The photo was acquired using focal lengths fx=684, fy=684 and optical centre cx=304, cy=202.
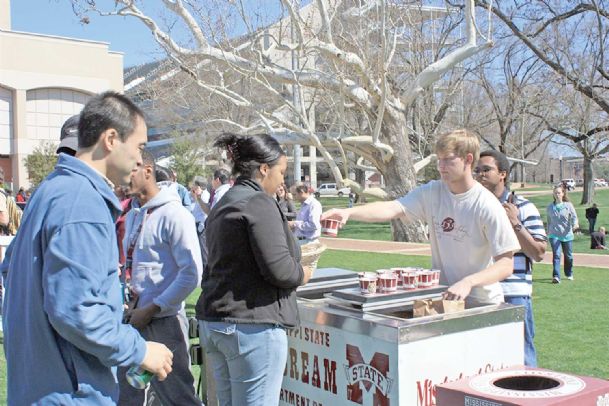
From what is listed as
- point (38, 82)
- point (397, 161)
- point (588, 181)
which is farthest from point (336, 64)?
point (38, 82)

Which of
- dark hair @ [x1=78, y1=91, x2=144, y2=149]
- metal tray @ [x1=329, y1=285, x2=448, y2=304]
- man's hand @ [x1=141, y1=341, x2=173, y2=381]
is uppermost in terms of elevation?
dark hair @ [x1=78, y1=91, x2=144, y2=149]

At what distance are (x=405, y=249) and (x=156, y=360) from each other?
639 inches

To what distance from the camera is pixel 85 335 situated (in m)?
2.11

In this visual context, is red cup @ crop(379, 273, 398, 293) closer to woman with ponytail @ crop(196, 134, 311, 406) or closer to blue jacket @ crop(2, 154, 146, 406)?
woman with ponytail @ crop(196, 134, 311, 406)

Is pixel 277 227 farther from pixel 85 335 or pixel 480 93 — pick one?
pixel 480 93

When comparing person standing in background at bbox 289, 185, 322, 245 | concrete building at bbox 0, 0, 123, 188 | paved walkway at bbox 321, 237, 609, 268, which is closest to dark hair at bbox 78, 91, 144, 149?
person standing in background at bbox 289, 185, 322, 245

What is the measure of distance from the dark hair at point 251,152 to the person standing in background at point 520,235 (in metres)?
1.41

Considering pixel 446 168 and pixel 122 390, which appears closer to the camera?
pixel 446 168

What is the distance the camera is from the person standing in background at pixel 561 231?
12898 millimetres

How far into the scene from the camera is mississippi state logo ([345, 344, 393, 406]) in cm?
297

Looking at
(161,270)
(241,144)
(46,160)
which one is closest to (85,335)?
(241,144)

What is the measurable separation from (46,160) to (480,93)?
30429mm

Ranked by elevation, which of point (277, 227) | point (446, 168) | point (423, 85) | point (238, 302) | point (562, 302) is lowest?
point (562, 302)

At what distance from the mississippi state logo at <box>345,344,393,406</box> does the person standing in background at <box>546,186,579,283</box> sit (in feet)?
33.6
